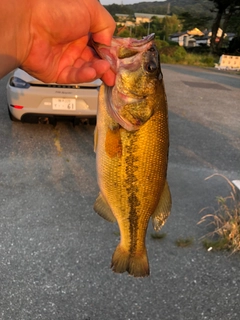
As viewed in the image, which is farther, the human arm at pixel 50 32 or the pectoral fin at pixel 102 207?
the pectoral fin at pixel 102 207

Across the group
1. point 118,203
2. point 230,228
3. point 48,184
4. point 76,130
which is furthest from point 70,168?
point 118,203

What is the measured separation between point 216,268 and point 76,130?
4145 millimetres

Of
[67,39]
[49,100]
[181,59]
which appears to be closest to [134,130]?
[67,39]

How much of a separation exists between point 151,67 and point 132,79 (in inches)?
4.0

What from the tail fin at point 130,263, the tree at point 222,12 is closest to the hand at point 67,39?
the tail fin at point 130,263

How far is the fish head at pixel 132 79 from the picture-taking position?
1648 mm

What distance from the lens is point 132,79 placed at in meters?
1.68

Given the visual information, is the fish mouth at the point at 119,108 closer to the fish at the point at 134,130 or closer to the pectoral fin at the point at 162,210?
the fish at the point at 134,130

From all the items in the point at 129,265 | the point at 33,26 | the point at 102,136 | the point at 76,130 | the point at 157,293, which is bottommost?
the point at 76,130

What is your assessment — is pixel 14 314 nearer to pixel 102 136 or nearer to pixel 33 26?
pixel 102 136

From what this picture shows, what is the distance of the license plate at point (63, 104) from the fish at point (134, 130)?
416 cm

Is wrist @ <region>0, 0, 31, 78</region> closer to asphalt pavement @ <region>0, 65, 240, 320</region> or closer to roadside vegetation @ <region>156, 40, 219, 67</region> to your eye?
asphalt pavement @ <region>0, 65, 240, 320</region>

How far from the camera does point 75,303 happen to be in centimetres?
276

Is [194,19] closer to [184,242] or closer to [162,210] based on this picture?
[184,242]
